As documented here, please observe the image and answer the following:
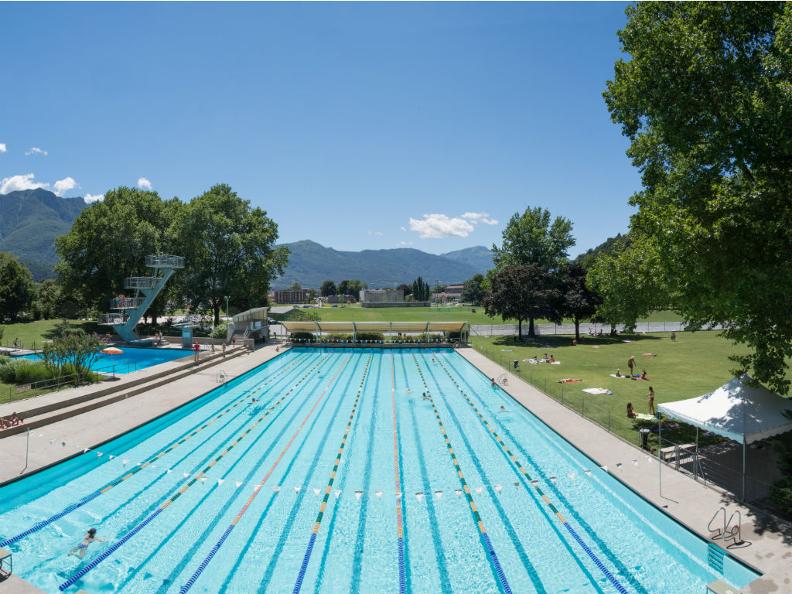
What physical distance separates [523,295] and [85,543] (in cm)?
3348

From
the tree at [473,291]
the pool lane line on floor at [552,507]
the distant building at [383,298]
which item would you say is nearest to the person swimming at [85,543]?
the pool lane line on floor at [552,507]

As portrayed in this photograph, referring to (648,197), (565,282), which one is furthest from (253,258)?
(648,197)

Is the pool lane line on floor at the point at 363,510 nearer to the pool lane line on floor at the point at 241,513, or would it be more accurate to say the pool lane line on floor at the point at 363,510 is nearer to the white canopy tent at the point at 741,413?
the pool lane line on floor at the point at 241,513

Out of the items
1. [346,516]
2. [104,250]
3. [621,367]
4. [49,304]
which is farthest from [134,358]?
[621,367]

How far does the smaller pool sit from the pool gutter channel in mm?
3775

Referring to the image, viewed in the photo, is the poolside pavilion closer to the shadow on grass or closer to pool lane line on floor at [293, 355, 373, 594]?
the shadow on grass

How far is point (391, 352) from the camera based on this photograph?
3553 cm

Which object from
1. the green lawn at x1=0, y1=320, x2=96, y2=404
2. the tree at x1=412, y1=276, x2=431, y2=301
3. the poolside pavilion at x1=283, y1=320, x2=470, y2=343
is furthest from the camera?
the tree at x1=412, y1=276, x2=431, y2=301

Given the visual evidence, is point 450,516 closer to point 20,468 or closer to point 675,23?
point 20,468

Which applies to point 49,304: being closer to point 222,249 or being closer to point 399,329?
point 222,249

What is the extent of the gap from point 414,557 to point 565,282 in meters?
35.1

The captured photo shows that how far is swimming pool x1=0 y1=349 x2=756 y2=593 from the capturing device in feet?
27.4

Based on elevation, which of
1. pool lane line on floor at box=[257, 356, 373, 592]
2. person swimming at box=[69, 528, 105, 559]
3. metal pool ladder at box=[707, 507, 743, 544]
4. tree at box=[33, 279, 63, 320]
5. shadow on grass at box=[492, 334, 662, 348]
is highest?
tree at box=[33, 279, 63, 320]

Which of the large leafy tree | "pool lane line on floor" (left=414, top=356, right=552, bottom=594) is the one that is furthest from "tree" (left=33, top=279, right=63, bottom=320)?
"pool lane line on floor" (left=414, top=356, right=552, bottom=594)
